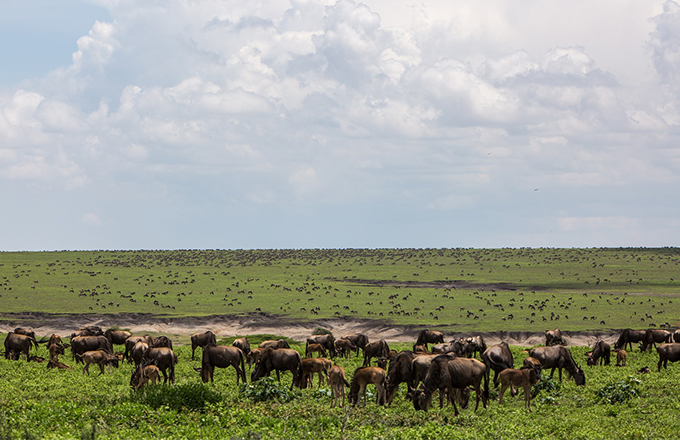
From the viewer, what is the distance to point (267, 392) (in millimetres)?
23297

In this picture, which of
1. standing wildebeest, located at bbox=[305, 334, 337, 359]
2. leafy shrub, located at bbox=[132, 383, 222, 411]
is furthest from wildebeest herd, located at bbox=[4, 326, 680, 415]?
leafy shrub, located at bbox=[132, 383, 222, 411]

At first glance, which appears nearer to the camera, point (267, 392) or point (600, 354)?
point (267, 392)

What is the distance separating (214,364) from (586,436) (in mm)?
14813

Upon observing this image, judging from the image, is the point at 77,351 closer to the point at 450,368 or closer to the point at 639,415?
the point at 450,368

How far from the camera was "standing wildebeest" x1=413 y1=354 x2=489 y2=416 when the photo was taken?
2197cm

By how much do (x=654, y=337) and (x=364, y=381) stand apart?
86.4ft

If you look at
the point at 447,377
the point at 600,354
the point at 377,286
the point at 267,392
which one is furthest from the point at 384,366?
the point at 377,286

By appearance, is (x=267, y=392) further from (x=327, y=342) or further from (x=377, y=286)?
(x=377, y=286)

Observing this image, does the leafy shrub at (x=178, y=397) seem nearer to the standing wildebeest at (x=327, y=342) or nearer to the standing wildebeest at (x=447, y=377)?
the standing wildebeest at (x=447, y=377)

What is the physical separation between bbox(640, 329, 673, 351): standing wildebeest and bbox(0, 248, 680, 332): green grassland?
1842 cm

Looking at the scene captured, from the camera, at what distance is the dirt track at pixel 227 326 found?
6001 cm

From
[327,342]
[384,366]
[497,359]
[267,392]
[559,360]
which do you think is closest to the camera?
[267,392]

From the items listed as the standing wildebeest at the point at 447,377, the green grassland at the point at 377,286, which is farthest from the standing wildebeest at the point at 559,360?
the green grassland at the point at 377,286

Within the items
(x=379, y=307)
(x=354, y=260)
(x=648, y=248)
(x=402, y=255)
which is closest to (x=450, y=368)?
(x=379, y=307)
